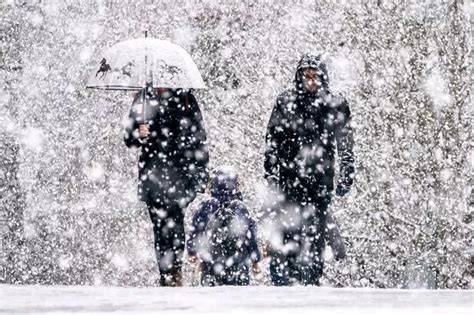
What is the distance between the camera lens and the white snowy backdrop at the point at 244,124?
7715 mm

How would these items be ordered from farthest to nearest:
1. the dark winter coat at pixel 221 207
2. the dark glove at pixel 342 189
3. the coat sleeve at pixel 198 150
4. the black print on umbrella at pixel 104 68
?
the black print on umbrella at pixel 104 68
the dark winter coat at pixel 221 207
the dark glove at pixel 342 189
the coat sleeve at pixel 198 150

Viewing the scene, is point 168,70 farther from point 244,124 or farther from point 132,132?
point 244,124

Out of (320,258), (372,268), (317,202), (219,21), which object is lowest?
(372,268)

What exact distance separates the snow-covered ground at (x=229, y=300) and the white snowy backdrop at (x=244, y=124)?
244 inches

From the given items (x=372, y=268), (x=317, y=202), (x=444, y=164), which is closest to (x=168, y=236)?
(x=317, y=202)

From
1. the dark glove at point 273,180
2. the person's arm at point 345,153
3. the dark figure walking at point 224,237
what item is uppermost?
the person's arm at point 345,153

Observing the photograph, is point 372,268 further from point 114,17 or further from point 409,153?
point 114,17

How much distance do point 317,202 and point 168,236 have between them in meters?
1.00

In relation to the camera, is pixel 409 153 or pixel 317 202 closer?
pixel 317 202

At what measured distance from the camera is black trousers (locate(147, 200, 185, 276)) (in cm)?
542

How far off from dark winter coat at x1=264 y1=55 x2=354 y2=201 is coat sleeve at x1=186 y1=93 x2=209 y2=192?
429 millimetres

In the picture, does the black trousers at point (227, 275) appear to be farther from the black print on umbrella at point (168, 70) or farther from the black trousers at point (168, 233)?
the black print on umbrella at point (168, 70)

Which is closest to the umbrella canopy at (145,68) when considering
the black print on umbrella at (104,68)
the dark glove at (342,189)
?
the black print on umbrella at (104,68)

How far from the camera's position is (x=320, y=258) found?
5.53m
